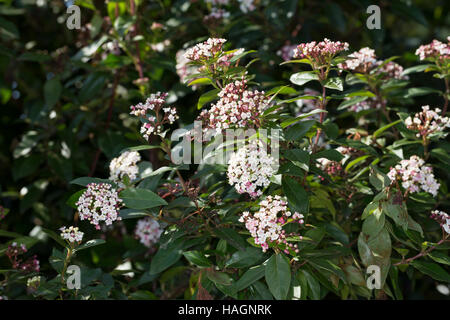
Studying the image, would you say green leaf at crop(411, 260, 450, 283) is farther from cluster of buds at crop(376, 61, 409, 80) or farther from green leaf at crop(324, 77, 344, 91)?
cluster of buds at crop(376, 61, 409, 80)

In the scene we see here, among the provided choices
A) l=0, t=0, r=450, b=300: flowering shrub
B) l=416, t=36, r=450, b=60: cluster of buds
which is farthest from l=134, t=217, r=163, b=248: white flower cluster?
l=416, t=36, r=450, b=60: cluster of buds

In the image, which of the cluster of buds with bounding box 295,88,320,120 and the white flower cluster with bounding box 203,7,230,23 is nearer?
the cluster of buds with bounding box 295,88,320,120

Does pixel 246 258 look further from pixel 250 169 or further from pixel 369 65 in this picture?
pixel 369 65

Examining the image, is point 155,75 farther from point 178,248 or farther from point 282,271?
point 282,271

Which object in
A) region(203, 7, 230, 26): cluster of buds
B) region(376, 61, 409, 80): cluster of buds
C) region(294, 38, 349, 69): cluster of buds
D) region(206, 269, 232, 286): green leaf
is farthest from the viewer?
region(203, 7, 230, 26): cluster of buds

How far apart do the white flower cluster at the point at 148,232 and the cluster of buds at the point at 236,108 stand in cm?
70

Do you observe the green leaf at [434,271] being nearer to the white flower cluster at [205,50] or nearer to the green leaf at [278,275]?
the green leaf at [278,275]

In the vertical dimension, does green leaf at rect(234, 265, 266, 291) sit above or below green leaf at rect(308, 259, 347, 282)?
below

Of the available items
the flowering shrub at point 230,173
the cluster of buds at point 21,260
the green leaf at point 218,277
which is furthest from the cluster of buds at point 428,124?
the cluster of buds at point 21,260

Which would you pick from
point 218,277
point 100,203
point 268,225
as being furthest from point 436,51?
point 100,203

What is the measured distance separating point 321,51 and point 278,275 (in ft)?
2.07

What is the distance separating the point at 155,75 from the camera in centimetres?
242

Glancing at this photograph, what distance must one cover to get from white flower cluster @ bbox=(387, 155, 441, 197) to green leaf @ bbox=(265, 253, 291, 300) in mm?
412

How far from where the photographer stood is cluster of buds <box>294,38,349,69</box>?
1.45 meters
